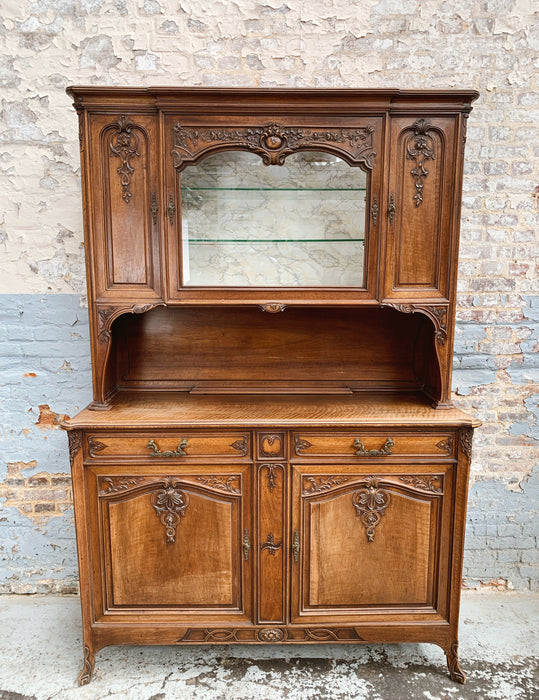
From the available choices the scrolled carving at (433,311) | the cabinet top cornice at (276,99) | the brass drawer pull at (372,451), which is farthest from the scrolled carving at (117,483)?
the cabinet top cornice at (276,99)

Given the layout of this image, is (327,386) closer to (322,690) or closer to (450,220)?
(450,220)

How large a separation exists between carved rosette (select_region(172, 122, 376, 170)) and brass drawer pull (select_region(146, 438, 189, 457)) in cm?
118

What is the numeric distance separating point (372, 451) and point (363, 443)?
0.05 meters

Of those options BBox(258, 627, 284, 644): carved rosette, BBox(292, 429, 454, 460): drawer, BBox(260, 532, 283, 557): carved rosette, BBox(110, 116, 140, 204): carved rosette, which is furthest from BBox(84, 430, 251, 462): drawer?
BBox(110, 116, 140, 204): carved rosette

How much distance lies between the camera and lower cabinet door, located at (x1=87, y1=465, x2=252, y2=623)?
2102mm

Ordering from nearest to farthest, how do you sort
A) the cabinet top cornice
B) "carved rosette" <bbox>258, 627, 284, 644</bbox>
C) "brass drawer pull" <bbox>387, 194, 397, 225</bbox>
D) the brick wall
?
the cabinet top cornice, "brass drawer pull" <bbox>387, 194, 397, 225</bbox>, "carved rosette" <bbox>258, 627, 284, 644</bbox>, the brick wall

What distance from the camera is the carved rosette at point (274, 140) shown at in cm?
202

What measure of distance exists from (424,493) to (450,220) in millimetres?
1196

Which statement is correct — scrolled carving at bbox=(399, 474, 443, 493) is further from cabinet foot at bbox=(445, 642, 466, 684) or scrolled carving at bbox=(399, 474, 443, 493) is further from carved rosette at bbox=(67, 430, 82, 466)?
carved rosette at bbox=(67, 430, 82, 466)

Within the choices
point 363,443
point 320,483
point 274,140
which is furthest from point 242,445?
point 274,140

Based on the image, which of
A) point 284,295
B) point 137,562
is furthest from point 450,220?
point 137,562

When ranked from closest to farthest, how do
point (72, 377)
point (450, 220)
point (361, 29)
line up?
point (450, 220), point (361, 29), point (72, 377)

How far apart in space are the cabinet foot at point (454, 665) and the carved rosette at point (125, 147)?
2459 mm

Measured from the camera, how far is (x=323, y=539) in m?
2.13
